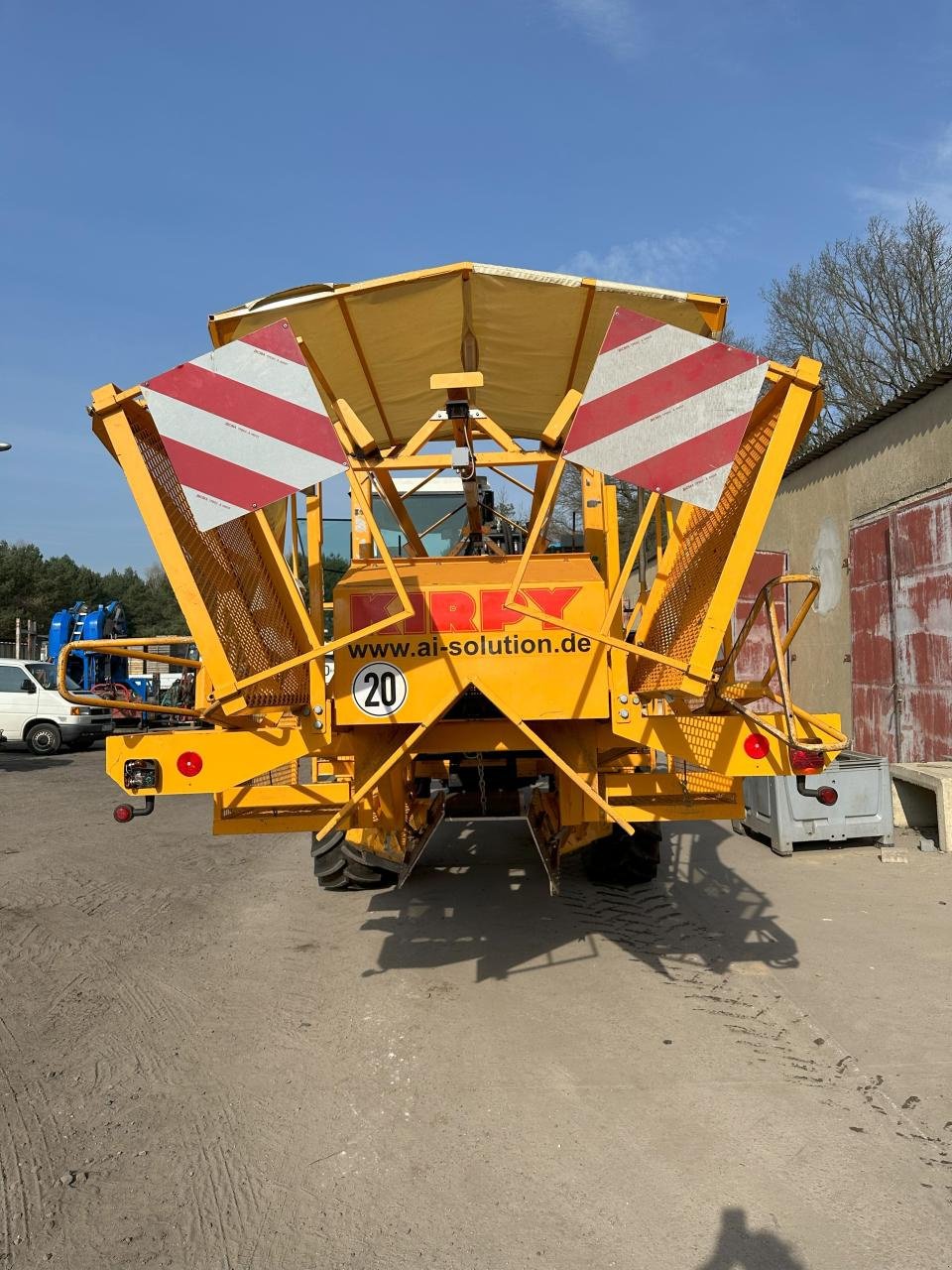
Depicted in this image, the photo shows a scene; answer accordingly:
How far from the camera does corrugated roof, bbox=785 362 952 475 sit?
9273 millimetres

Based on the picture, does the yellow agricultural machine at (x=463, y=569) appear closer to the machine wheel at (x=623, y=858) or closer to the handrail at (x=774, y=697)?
the handrail at (x=774, y=697)

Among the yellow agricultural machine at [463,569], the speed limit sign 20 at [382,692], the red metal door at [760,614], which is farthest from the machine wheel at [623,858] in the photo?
the red metal door at [760,614]

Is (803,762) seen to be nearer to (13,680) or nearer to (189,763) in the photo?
(189,763)

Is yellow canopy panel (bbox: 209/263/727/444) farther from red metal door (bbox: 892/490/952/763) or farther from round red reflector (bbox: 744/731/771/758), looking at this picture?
red metal door (bbox: 892/490/952/763)

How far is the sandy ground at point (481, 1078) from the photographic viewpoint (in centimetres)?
274

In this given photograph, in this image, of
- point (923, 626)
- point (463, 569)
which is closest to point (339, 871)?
point (463, 569)

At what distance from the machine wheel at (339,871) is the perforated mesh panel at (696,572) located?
2.80m

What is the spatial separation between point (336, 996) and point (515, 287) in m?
3.52

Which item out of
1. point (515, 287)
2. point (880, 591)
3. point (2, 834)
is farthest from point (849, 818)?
point (2, 834)

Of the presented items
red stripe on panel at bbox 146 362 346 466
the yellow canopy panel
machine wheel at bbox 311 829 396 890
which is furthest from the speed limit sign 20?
machine wheel at bbox 311 829 396 890

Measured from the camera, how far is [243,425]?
3600mm

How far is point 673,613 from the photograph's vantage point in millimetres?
4434

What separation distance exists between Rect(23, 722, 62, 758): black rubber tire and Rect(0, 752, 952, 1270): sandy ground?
1290cm

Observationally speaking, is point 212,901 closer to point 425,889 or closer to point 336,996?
point 425,889
